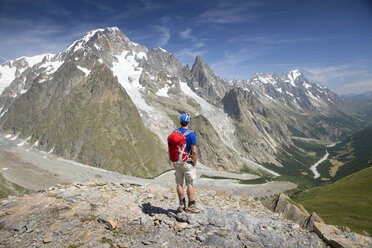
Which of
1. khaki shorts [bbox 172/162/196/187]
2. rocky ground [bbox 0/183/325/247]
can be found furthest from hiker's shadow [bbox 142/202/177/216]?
khaki shorts [bbox 172/162/196/187]

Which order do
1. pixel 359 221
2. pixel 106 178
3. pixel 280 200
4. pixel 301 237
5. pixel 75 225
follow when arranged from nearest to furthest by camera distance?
1. pixel 301 237
2. pixel 75 225
3. pixel 280 200
4. pixel 359 221
5. pixel 106 178

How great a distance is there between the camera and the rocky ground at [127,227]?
11039 millimetres

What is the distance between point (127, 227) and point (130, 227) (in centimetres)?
18

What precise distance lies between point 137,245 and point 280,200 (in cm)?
1917

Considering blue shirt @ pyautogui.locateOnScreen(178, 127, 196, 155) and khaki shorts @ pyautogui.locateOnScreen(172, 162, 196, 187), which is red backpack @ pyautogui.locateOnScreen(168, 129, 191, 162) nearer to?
blue shirt @ pyautogui.locateOnScreen(178, 127, 196, 155)

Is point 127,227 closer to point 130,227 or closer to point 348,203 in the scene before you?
point 130,227

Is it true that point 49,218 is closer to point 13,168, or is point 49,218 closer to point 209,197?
point 209,197

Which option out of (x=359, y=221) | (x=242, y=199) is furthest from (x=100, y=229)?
(x=359, y=221)

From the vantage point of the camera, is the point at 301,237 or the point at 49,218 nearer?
the point at 301,237

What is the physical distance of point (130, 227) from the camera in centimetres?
1261

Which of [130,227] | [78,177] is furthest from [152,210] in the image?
[78,177]

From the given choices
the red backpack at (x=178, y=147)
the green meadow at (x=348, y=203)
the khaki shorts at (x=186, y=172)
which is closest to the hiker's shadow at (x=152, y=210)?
the khaki shorts at (x=186, y=172)

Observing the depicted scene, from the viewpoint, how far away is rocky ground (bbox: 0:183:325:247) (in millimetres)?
11039

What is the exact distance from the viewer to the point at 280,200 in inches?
950
